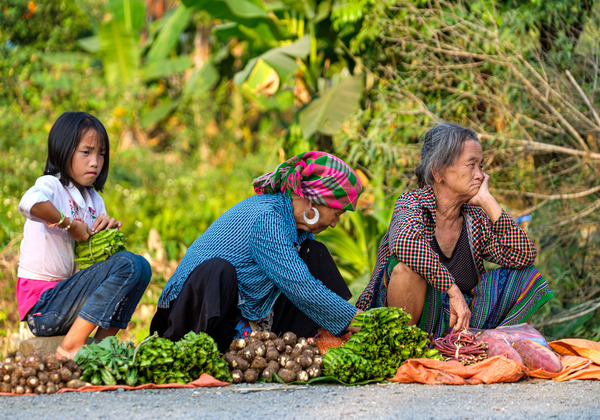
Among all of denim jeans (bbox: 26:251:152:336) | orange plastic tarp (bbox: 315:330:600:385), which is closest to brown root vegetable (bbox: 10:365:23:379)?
denim jeans (bbox: 26:251:152:336)

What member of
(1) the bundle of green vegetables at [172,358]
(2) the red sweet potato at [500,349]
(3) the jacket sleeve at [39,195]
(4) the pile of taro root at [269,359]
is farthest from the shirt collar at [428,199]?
(3) the jacket sleeve at [39,195]

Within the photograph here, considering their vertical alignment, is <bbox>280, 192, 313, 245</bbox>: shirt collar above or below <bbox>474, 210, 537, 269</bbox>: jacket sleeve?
above

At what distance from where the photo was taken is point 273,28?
7.75 metres

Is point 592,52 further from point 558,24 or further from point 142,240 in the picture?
point 142,240

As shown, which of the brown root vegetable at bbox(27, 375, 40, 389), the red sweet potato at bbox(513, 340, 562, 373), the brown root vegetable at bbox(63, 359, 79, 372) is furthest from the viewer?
the red sweet potato at bbox(513, 340, 562, 373)

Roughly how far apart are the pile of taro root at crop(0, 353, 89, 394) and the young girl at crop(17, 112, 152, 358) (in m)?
0.29

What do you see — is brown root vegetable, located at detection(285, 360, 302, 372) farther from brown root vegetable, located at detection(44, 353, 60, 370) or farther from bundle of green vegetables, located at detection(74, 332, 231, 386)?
brown root vegetable, located at detection(44, 353, 60, 370)

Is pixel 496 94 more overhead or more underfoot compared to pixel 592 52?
more underfoot

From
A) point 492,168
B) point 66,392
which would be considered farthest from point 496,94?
point 66,392

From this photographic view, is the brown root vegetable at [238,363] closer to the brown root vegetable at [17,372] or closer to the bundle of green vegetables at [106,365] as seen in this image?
the bundle of green vegetables at [106,365]

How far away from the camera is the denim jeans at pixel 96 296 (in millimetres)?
3162

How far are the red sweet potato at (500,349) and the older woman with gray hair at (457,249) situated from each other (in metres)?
0.17

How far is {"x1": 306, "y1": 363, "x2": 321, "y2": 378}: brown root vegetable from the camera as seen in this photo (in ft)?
9.89

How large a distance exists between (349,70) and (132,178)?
3582 millimetres
